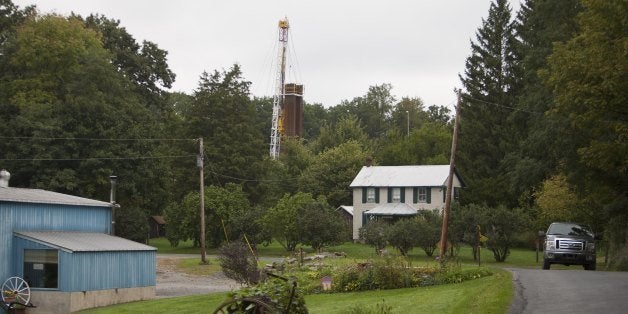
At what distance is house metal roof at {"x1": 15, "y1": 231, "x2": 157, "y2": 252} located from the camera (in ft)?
120

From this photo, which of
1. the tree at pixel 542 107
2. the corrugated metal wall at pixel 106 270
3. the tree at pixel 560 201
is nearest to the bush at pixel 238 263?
the corrugated metal wall at pixel 106 270

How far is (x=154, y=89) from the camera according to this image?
82000 millimetres

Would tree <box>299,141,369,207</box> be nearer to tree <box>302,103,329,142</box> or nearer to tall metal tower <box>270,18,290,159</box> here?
tall metal tower <box>270,18,290,159</box>

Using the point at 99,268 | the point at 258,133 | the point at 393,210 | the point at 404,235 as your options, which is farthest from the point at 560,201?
the point at 258,133

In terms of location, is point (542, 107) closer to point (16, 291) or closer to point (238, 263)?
point (238, 263)

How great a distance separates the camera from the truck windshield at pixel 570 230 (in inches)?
1393

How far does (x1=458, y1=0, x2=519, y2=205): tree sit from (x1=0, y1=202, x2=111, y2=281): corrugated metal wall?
43696 millimetres

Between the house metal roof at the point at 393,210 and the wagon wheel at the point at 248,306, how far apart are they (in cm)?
5800

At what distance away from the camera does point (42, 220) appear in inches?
1545

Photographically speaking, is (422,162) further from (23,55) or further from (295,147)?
(23,55)

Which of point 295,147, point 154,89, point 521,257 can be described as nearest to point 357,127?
point 295,147

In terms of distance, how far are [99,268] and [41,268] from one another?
238 centimetres

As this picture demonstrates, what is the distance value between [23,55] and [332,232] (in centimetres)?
2890

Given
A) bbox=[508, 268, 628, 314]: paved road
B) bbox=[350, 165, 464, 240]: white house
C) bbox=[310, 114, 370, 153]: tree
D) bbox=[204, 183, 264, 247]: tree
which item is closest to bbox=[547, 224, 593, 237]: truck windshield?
bbox=[508, 268, 628, 314]: paved road
